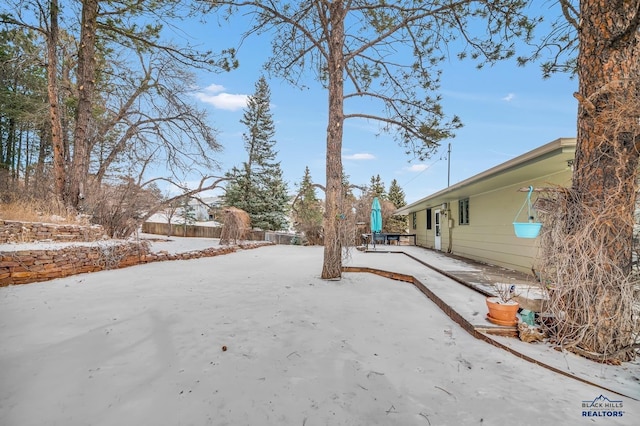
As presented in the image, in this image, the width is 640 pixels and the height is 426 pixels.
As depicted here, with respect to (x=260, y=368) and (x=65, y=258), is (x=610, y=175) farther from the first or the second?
(x=65, y=258)

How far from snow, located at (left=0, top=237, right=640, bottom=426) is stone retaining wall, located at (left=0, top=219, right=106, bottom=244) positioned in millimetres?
2242

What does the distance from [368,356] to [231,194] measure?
19216 millimetres

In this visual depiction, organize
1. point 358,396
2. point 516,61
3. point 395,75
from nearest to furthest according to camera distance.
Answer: point 358,396
point 516,61
point 395,75

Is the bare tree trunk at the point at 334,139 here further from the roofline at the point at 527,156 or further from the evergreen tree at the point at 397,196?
the evergreen tree at the point at 397,196

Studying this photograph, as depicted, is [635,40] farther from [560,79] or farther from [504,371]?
[504,371]

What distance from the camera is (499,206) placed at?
7.34 metres

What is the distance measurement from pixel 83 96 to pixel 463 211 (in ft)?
39.8

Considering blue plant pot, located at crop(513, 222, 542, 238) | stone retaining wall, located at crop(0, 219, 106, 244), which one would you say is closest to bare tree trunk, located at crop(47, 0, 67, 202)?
stone retaining wall, located at crop(0, 219, 106, 244)

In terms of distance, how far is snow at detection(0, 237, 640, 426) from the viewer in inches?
69.8

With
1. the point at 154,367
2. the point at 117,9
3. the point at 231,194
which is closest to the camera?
the point at 154,367

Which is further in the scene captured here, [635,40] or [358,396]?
[635,40]

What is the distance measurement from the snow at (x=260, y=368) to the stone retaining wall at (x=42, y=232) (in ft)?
7.35

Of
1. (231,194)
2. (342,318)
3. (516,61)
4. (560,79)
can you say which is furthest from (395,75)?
(231,194)

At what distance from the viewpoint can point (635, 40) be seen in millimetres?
2510
